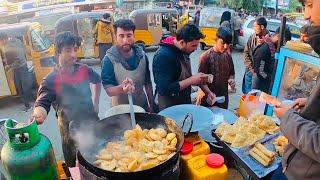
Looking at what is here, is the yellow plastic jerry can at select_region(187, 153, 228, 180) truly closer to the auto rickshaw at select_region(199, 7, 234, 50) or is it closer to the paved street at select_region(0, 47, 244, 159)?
the paved street at select_region(0, 47, 244, 159)

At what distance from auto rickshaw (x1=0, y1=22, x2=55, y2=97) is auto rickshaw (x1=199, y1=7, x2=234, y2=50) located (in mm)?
6867

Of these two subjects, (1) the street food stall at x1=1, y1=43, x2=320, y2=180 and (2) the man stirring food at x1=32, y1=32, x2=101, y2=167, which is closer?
(1) the street food stall at x1=1, y1=43, x2=320, y2=180

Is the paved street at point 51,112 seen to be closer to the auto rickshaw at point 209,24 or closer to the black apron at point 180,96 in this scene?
the black apron at point 180,96

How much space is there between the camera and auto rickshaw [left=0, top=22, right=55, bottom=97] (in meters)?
7.66

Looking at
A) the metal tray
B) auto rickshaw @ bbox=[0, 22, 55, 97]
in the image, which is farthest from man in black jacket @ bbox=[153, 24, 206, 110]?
auto rickshaw @ bbox=[0, 22, 55, 97]

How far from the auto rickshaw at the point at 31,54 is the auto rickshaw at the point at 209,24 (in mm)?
6867

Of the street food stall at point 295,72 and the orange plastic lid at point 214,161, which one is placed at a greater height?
the street food stall at point 295,72

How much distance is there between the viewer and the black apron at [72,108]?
3.32m

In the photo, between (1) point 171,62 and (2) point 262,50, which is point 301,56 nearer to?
(1) point 171,62

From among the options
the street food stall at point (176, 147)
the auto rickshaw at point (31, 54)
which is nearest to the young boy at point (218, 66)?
the street food stall at point (176, 147)

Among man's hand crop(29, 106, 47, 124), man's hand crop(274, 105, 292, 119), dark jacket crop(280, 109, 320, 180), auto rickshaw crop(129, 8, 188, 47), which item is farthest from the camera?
auto rickshaw crop(129, 8, 188, 47)

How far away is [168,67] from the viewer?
133 inches

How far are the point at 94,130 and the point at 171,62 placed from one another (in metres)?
1.34

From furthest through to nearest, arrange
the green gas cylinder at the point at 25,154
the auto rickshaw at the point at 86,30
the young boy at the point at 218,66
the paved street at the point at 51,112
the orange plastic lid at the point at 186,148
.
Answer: the auto rickshaw at the point at 86,30 → the paved street at the point at 51,112 → the young boy at the point at 218,66 → the orange plastic lid at the point at 186,148 → the green gas cylinder at the point at 25,154
